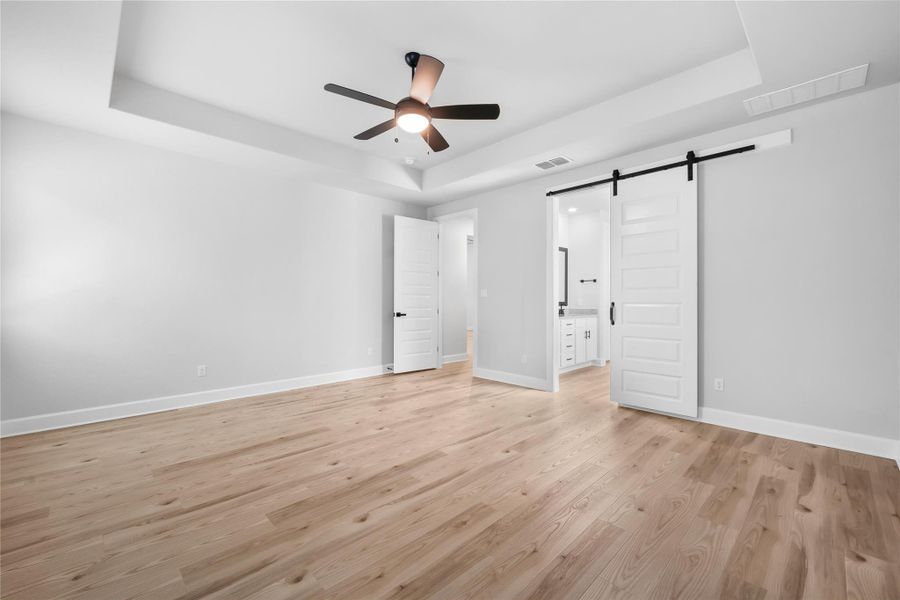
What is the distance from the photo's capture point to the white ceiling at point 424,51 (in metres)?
2.50

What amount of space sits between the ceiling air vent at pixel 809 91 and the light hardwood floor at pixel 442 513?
276cm

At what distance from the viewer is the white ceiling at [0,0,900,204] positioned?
98.3 inches

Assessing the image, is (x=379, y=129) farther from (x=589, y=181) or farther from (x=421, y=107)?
(x=589, y=181)

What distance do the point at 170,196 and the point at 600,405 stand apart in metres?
5.29

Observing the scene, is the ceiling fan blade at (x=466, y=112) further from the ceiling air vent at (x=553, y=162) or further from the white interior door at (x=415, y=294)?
the white interior door at (x=415, y=294)

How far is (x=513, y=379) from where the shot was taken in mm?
5465

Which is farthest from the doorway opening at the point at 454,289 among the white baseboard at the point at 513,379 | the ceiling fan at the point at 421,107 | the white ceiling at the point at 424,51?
the ceiling fan at the point at 421,107

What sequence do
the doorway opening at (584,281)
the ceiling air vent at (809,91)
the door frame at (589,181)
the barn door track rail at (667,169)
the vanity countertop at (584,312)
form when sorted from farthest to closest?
the vanity countertop at (584,312) < the doorway opening at (584,281) < the barn door track rail at (667,169) < the door frame at (589,181) < the ceiling air vent at (809,91)

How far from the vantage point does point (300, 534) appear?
1966 millimetres

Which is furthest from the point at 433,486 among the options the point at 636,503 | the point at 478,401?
the point at 478,401

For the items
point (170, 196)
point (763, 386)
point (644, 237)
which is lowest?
point (763, 386)

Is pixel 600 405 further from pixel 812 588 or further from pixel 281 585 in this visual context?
pixel 281 585

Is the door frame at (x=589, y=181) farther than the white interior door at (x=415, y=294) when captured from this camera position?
No

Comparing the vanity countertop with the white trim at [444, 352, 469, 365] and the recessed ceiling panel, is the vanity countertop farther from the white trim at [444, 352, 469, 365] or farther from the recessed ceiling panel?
the recessed ceiling panel
